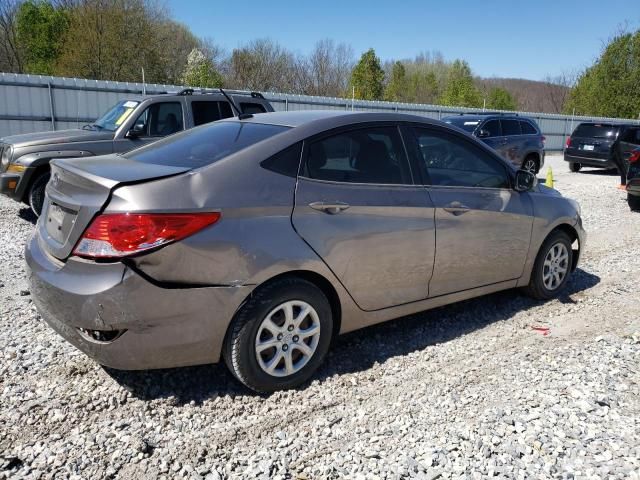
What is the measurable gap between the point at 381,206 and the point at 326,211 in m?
0.46

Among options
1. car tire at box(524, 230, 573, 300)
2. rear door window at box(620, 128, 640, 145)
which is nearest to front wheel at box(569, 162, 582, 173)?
rear door window at box(620, 128, 640, 145)

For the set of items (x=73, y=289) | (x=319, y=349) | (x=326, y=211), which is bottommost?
(x=319, y=349)

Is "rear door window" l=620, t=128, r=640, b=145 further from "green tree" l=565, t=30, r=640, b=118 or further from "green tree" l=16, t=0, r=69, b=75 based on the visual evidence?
"green tree" l=16, t=0, r=69, b=75

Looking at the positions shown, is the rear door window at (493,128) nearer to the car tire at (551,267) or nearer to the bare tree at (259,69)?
the car tire at (551,267)

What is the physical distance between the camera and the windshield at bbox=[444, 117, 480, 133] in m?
13.0

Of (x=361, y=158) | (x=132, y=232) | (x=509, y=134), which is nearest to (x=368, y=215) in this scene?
(x=361, y=158)

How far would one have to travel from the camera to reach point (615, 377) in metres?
3.49

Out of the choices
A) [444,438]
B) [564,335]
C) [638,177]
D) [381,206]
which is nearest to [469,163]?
[381,206]

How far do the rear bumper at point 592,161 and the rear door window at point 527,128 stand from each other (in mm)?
3993

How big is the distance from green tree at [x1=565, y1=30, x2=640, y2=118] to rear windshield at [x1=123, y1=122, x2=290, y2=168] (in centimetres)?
4030

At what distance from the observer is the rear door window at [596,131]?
17094mm

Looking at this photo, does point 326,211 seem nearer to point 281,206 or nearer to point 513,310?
point 281,206

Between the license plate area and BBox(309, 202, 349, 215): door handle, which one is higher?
BBox(309, 202, 349, 215): door handle

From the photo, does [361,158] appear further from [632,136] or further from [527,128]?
[632,136]
